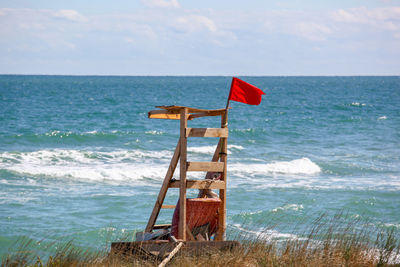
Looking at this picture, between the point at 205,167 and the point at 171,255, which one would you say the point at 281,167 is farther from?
the point at 171,255

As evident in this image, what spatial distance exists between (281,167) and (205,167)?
1298cm

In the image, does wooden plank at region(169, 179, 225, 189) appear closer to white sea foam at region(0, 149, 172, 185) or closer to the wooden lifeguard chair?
the wooden lifeguard chair

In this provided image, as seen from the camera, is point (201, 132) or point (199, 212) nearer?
point (201, 132)

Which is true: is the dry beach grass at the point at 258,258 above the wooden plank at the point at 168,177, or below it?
below

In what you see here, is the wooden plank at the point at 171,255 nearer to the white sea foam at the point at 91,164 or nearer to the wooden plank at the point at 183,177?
the wooden plank at the point at 183,177

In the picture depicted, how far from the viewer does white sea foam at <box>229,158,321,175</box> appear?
62.5 ft

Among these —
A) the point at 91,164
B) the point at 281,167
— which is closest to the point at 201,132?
the point at 281,167

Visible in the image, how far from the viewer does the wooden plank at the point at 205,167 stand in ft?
23.2

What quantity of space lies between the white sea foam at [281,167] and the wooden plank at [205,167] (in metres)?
11.4

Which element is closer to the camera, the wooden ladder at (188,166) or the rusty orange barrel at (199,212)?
the wooden ladder at (188,166)

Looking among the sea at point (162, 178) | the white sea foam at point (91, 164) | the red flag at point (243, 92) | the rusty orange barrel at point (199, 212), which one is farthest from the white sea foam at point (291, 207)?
the red flag at point (243, 92)

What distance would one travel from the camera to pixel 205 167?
7.18 metres

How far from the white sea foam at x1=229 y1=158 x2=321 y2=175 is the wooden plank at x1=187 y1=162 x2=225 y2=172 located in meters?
11.4

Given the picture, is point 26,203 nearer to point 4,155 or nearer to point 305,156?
point 4,155
